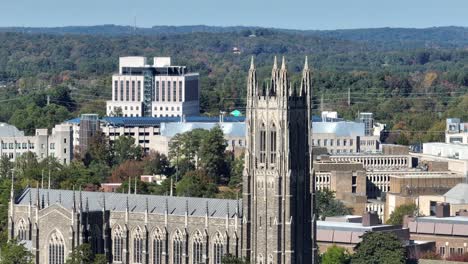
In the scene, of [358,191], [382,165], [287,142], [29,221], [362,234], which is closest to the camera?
[287,142]

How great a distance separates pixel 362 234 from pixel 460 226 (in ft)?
28.9

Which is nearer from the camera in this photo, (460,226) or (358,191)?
(460,226)

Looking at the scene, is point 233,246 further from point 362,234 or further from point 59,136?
point 59,136

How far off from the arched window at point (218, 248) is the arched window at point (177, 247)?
2384 mm

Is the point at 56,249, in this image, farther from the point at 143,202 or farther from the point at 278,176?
the point at 278,176

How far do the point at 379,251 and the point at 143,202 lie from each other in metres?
12.8

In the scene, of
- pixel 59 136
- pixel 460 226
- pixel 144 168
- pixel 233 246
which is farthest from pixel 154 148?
pixel 233 246

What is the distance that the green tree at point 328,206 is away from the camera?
13525cm

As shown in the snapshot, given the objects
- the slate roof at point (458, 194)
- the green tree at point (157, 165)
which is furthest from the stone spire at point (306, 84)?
the green tree at point (157, 165)

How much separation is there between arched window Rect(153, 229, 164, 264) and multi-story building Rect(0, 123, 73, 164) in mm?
64121

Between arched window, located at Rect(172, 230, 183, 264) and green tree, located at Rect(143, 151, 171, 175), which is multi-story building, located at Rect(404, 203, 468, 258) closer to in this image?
arched window, located at Rect(172, 230, 183, 264)

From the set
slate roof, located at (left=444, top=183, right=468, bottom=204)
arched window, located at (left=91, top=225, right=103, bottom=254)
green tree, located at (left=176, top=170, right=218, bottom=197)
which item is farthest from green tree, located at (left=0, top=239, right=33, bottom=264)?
slate roof, located at (left=444, top=183, right=468, bottom=204)

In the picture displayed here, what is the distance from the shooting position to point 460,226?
126m

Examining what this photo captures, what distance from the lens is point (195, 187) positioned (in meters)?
134
